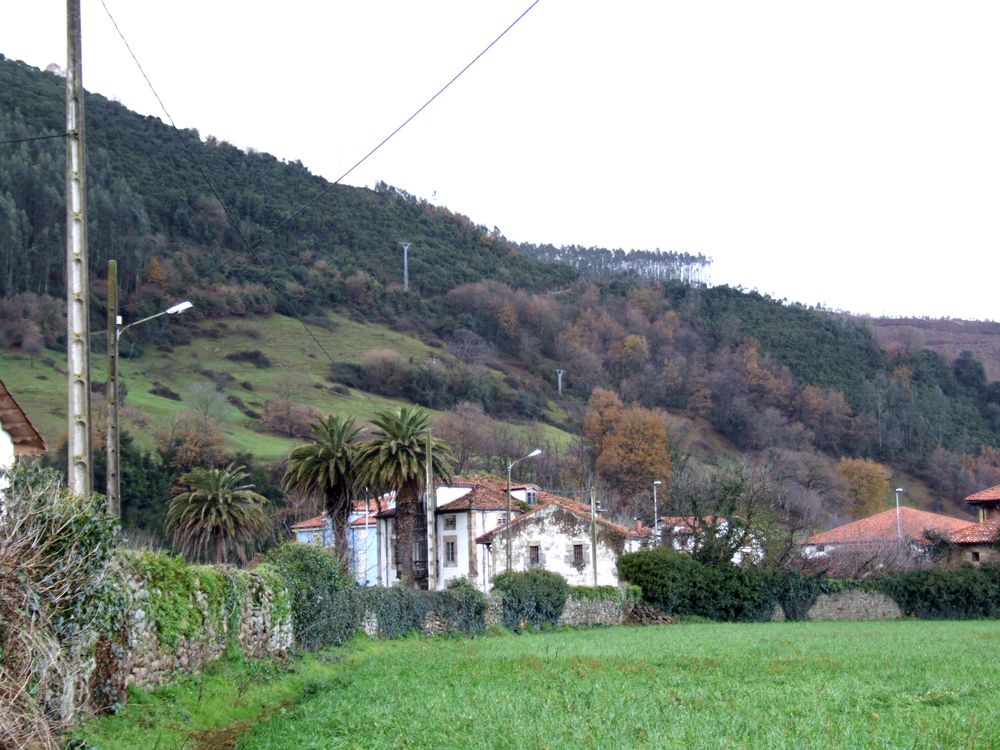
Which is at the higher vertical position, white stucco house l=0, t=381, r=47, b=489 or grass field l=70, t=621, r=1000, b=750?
white stucco house l=0, t=381, r=47, b=489

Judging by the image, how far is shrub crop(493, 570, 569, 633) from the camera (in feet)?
161

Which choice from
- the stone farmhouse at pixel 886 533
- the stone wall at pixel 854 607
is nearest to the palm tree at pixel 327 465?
the stone wall at pixel 854 607

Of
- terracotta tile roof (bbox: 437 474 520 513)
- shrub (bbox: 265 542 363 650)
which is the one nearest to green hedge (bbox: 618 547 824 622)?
terracotta tile roof (bbox: 437 474 520 513)

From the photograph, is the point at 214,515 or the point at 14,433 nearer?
the point at 14,433

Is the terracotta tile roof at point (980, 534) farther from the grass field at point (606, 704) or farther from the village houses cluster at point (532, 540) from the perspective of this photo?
the grass field at point (606, 704)

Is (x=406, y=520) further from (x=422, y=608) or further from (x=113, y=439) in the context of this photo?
(x=113, y=439)

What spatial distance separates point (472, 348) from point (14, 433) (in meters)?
129

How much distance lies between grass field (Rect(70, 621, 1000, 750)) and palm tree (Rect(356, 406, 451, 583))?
23962mm

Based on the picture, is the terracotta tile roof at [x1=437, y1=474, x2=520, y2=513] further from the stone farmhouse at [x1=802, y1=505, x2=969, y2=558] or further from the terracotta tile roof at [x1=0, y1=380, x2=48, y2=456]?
the terracotta tile roof at [x1=0, y1=380, x2=48, y2=456]

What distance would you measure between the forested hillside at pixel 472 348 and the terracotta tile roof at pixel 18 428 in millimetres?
52650

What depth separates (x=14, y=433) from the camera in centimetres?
2805

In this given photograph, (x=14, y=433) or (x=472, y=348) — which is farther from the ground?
(x=472, y=348)

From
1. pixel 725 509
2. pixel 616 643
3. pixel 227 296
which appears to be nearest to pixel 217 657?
pixel 616 643

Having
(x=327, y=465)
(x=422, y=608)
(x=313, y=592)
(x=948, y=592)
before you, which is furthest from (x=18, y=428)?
(x=948, y=592)
